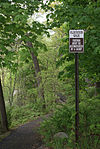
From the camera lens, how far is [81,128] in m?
4.30

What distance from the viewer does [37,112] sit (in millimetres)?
11180

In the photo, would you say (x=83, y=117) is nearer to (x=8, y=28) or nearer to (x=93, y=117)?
(x=93, y=117)

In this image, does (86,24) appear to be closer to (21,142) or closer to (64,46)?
(64,46)

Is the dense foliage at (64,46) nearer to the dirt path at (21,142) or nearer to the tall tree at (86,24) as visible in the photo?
the tall tree at (86,24)

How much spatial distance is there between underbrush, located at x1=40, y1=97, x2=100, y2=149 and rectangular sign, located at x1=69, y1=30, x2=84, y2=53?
1529mm

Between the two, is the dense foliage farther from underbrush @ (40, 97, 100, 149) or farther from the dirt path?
the dirt path

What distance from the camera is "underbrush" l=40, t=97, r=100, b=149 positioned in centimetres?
384

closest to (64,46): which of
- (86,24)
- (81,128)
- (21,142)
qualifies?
(86,24)

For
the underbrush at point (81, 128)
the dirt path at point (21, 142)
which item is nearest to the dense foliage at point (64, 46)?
the underbrush at point (81, 128)

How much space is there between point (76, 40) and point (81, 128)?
2.47 metres

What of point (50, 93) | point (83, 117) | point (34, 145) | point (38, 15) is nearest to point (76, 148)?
point (83, 117)

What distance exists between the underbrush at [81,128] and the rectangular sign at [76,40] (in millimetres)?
1529

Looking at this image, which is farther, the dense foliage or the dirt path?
the dirt path

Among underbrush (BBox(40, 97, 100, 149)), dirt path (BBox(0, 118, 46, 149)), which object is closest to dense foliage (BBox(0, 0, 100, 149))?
underbrush (BBox(40, 97, 100, 149))
